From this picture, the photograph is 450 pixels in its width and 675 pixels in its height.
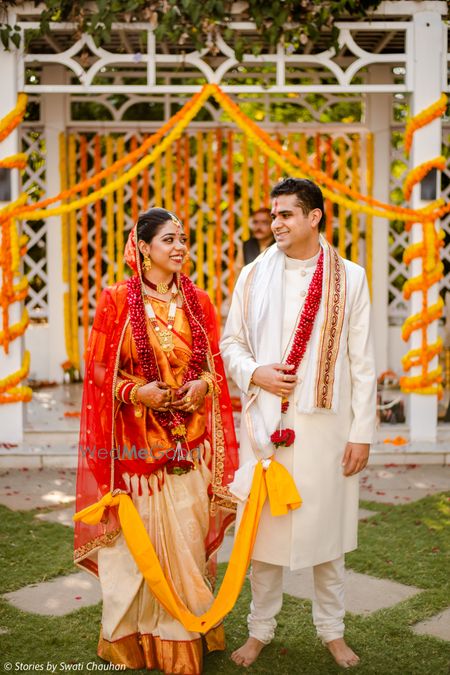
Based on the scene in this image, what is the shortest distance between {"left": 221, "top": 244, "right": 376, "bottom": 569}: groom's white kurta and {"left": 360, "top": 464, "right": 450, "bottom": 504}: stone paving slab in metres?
2.35

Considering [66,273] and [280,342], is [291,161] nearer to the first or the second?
[66,273]

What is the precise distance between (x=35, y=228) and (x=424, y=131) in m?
4.32

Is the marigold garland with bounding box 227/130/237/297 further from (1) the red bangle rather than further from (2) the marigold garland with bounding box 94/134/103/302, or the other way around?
(1) the red bangle

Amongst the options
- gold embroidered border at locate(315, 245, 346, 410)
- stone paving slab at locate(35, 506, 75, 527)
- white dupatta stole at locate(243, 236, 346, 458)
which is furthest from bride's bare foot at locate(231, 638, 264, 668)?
stone paving slab at locate(35, 506, 75, 527)

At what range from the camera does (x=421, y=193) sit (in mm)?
6434

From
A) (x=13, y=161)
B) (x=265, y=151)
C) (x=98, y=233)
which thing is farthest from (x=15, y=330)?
(x=98, y=233)

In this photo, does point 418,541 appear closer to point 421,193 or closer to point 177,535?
point 177,535

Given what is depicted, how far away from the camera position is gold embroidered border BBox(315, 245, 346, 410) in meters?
3.15

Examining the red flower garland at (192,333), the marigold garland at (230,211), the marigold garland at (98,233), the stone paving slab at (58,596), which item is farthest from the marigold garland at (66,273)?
the red flower garland at (192,333)

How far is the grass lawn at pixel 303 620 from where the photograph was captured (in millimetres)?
3305

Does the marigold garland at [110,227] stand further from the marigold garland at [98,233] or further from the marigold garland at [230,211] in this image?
the marigold garland at [230,211]

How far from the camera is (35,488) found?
5812 mm

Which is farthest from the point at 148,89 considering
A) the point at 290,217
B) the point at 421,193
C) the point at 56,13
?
the point at 290,217

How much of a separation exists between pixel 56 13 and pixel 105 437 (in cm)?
399
